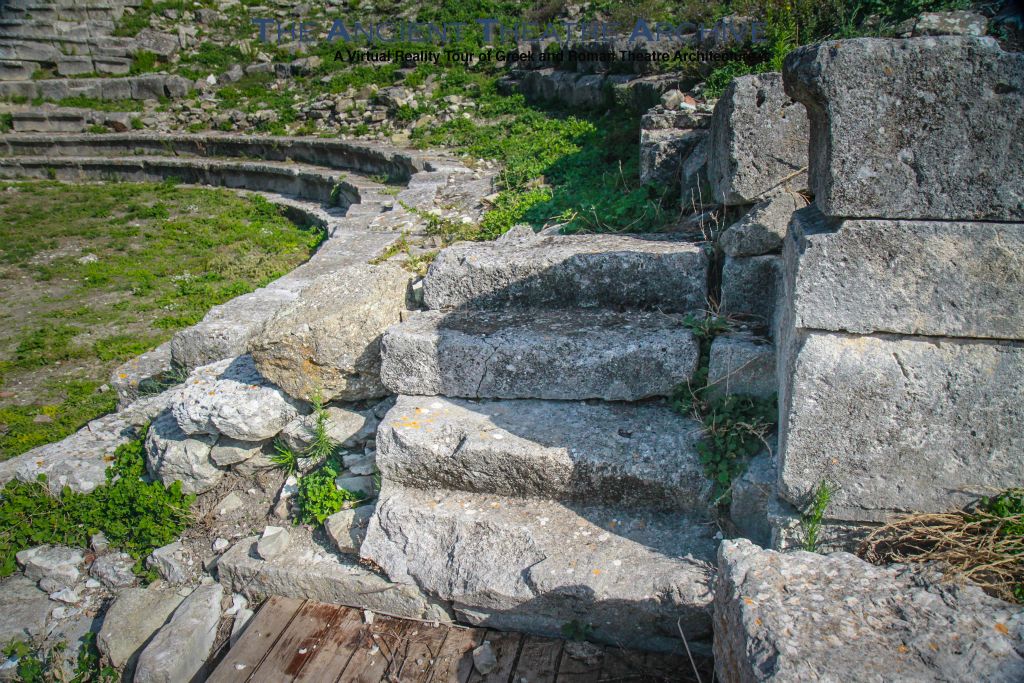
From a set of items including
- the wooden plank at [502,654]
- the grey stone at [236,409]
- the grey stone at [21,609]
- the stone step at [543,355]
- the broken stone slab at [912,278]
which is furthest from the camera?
the grey stone at [236,409]

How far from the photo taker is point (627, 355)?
303 centimetres

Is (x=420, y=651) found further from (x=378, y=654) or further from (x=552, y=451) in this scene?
(x=552, y=451)

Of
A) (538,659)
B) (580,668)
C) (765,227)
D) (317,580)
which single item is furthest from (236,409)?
(765,227)

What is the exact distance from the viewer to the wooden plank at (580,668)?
2592 millimetres

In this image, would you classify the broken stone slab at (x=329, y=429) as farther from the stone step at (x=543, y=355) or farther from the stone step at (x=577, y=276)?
the stone step at (x=577, y=276)

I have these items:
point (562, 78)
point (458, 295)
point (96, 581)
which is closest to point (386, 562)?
point (458, 295)

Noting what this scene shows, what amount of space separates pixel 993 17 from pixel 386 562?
4327 mm

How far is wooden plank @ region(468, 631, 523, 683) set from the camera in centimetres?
266

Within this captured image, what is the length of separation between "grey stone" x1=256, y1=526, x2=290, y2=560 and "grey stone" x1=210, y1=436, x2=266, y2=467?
53 cm

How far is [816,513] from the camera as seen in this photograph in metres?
2.35

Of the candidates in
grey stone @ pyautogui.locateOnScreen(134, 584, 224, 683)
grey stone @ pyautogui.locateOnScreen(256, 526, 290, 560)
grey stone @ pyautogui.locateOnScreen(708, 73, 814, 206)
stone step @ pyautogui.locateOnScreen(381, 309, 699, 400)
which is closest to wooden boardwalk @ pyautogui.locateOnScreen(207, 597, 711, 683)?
grey stone @ pyautogui.locateOnScreen(134, 584, 224, 683)

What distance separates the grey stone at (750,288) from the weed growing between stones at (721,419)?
14 cm

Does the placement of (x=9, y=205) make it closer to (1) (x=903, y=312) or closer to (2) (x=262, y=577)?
(2) (x=262, y=577)

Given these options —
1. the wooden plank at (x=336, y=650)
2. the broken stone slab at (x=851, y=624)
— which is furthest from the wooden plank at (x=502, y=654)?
the broken stone slab at (x=851, y=624)
